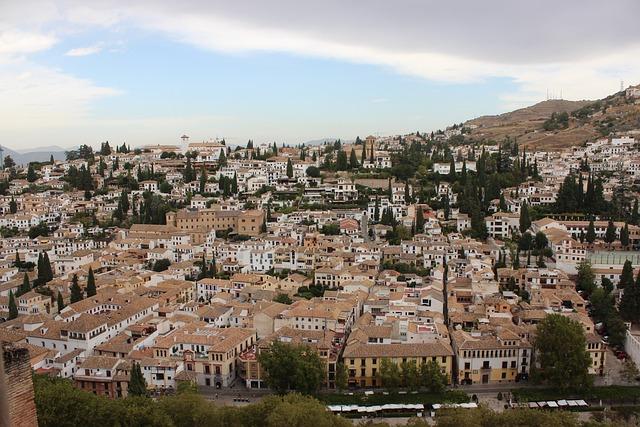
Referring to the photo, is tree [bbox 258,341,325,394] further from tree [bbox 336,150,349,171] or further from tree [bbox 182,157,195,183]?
tree [bbox 336,150,349,171]

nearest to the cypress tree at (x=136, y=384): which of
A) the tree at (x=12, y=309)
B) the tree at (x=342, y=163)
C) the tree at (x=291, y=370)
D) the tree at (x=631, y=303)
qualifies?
the tree at (x=291, y=370)

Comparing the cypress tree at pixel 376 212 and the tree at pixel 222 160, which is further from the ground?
the tree at pixel 222 160

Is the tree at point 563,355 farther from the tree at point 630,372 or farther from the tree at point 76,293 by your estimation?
the tree at point 76,293

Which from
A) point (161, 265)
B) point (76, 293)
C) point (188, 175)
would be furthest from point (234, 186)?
point (76, 293)

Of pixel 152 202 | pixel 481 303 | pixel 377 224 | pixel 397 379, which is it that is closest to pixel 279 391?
pixel 397 379

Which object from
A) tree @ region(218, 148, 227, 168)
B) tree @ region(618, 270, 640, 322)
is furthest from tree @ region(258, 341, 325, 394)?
tree @ region(218, 148, 227, 168)

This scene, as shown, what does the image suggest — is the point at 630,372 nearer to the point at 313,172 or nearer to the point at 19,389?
the point at 19,389

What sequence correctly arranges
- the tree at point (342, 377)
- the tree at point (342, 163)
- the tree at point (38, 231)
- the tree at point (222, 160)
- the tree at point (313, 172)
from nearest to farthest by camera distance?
the tree at point (342, 377) → the tree at point (38, 231) → the tree at point (313, 172) → the tree at point (342, 163) → the tree at point (222, 160)
